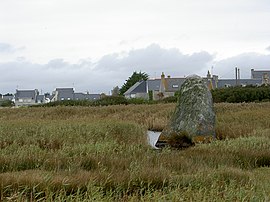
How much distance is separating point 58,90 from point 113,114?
217ft

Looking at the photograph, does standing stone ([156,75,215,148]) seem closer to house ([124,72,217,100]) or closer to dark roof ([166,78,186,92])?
house ([124,72,217,100])

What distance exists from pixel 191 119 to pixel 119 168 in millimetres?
8682

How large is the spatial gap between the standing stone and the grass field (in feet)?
3.09

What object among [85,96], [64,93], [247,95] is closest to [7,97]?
[85,96]

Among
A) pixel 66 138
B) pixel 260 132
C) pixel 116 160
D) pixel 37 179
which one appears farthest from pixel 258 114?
pixel 37 179

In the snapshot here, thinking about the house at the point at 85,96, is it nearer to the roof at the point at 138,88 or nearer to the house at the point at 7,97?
the roof at the point at 138,88

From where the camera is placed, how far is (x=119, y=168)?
7.53m

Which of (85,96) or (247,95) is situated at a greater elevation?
(85,96)

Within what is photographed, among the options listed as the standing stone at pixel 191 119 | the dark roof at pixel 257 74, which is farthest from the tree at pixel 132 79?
the standing stone at pixel 191 119

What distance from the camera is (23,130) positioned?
13117mm

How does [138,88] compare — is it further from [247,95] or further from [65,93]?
[247,95]

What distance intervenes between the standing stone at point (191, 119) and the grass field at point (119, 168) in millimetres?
942

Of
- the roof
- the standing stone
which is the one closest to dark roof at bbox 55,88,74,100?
the roof

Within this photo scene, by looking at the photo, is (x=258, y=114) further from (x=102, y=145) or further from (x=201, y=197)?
(x=201, y=197)
